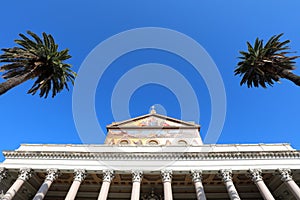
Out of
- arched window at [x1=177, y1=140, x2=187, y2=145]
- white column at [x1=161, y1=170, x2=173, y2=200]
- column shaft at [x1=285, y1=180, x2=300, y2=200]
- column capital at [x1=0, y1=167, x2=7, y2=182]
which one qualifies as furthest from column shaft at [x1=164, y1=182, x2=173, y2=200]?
column capital at [x1=0, y1=167, x2=7, y2=182]

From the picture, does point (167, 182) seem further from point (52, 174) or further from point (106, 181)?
point (52, 174)

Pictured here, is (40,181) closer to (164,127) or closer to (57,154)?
(57,154)

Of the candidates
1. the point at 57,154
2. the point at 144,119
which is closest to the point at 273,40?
the point at 144,119

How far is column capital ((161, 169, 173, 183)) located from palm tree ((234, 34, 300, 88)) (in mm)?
12026

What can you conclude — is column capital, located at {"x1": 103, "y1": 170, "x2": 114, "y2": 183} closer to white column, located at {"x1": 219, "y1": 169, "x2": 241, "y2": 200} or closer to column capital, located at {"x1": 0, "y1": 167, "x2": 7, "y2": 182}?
column capital, located at {"x1": 0, "y1": 167, "x2": 7, "y2": 182}

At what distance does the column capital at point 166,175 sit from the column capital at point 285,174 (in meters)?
11.6

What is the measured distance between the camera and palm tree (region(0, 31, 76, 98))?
14789 mm

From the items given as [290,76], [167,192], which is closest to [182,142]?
[167,192]

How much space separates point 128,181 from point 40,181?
36.1 ft

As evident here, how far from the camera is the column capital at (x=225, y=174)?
2096 cm

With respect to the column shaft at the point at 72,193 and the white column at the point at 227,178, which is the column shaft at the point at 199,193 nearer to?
the white column at the point at 227,178

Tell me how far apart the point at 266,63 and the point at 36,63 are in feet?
57.5

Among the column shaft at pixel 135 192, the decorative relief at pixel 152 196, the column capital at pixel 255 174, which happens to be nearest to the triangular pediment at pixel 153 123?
the decorative relief at pixel 152 196

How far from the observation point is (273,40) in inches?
629
